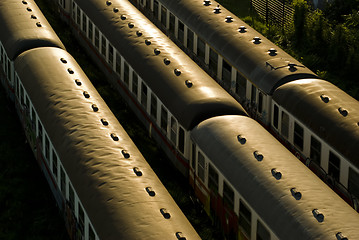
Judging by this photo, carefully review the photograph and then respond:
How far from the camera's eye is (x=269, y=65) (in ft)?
83.1

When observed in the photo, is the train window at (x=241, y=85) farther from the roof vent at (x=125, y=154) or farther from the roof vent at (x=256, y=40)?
the roof vent at (x=125, y=154)

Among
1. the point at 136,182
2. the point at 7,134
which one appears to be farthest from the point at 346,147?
the point at 7,134

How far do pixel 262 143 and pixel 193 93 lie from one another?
3.85m

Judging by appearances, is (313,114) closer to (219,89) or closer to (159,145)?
(219,89)

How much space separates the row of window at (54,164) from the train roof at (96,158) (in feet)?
1.71

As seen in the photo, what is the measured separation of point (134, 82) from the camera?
27141 millimetres

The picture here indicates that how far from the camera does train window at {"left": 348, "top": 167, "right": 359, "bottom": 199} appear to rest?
788 inches

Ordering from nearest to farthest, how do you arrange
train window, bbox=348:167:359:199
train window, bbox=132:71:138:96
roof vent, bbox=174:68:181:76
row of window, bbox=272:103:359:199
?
train window, bbox=348:167:359:199, row of window, bbox=272:103:359:199, roof vent, bbox=174:68:181:76, train window, bbox=132:71:138:96

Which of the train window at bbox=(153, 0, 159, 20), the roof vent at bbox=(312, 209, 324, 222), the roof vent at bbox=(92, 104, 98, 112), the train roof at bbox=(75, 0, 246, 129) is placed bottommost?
the train window at bbox=(153, 0, 159, 20)

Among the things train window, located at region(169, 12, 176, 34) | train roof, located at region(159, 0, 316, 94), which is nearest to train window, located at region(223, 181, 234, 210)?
train roof, located at region(159, 0, 316, 94)

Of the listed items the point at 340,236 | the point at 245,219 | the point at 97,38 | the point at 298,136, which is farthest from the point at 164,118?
the point at 340,236

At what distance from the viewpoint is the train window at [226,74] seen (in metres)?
27.6

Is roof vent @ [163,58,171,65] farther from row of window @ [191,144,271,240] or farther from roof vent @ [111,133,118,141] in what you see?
roof vent @ [111,133,118,141]

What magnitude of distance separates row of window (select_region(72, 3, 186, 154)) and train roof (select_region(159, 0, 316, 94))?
3.55m
